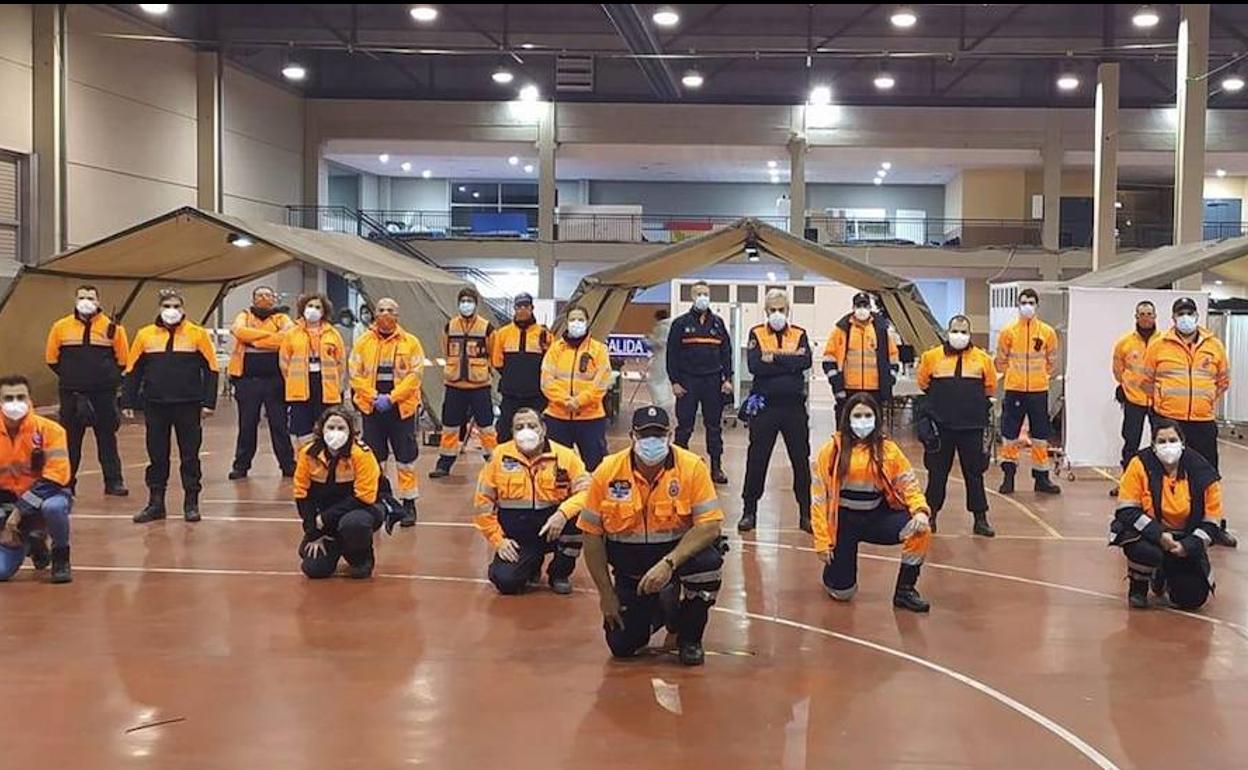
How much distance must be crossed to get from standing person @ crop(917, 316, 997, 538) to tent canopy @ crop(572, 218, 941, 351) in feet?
10.3

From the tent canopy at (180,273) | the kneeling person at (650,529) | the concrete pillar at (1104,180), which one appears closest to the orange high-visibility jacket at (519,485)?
the kneeling person at (650,529)

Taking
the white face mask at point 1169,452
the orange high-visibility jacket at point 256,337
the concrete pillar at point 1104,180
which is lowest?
the white face mask at point 1169,452

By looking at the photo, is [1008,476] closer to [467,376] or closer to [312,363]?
[467,376]

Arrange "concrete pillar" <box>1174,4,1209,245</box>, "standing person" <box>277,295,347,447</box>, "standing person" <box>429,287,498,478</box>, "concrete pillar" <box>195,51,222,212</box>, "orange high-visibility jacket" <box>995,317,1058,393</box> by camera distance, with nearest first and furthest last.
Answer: "standing person" <box>277,295,347,447</box>, "orange high-visibility jacket" <box>995,317,1058,393</box>, "standing person" <box>429,287,498,478</box>, "concrete pillar" <box>1174,4,1209,245</box>, "concrete pillar" <box>195,51,222,212</box>

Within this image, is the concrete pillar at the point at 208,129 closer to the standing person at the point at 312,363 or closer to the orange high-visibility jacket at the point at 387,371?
the standing person at the point at 312,363

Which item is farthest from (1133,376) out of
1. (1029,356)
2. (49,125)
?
(49,125)

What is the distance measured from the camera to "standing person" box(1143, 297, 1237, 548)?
8.39 meters

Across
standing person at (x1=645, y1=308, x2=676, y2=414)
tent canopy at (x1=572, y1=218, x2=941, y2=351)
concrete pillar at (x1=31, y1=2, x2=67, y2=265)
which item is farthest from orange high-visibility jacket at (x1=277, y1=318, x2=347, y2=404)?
concrete pillar at (x1=31, y1=2, x2=67, y2=265)

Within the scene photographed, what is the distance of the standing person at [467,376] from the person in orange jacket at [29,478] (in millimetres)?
4446

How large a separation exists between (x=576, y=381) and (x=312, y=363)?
2.44 meters

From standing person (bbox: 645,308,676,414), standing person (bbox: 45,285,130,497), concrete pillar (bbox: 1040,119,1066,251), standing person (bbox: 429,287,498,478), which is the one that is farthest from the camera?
concrete pillar (bbox: 1040,119,1066,251)

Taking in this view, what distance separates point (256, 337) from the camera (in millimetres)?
10711

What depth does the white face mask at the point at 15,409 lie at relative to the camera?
6.79 meters

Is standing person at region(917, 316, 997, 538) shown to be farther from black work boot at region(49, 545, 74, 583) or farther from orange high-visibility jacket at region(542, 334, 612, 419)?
black work boot at region(49, 545, 74, 583)
